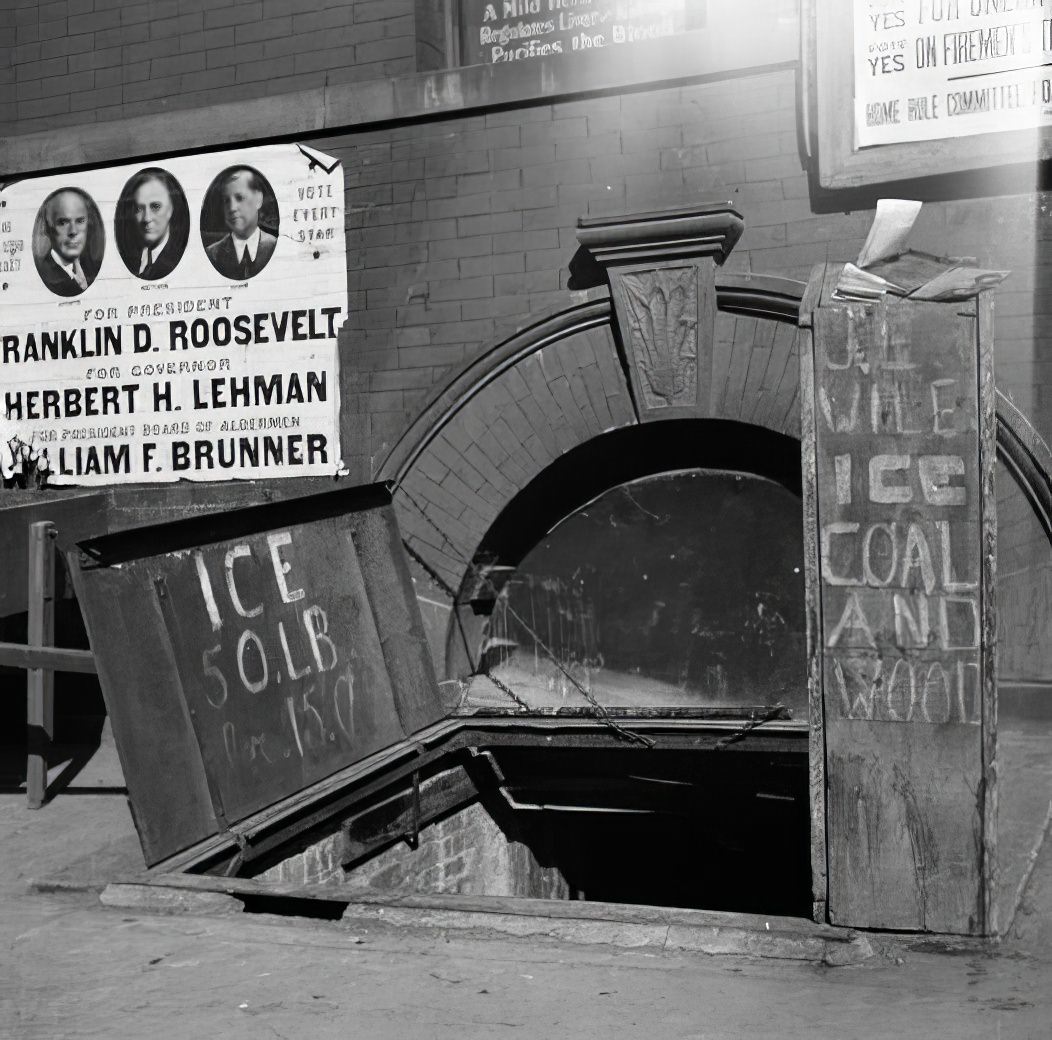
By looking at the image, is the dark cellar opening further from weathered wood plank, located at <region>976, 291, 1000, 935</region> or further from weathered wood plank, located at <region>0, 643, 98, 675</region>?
weathered wood plank, located at <region>976, 291, 1000, 935</region>

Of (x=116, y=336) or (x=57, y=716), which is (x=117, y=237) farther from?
(x=57, y=716)

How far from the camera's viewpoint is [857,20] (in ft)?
25.1

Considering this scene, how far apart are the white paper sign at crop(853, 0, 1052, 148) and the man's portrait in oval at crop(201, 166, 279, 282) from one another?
12.7 feet

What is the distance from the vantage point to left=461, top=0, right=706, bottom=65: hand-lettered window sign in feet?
27.0

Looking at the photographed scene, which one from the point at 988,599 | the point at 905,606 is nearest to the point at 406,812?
the point at 905,606

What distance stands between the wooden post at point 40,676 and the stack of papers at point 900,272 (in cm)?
454

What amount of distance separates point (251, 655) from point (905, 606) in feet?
9.81

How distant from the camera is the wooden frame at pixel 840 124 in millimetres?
7543

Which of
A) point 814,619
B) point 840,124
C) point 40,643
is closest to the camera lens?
point 814,619

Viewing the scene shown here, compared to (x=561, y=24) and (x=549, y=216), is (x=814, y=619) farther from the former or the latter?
(x=561, y=24)

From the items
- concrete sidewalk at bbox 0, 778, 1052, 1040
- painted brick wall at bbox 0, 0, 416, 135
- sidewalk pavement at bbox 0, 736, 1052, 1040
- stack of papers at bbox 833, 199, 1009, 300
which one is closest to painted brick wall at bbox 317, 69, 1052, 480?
painted brick wall at bbox 0, 0, 416, 135

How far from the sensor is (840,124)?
7.63m

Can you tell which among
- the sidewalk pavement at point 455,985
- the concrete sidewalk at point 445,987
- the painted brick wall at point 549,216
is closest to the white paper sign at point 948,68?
the painted brick wall at point 549,216

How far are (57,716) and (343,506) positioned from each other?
141 inches
